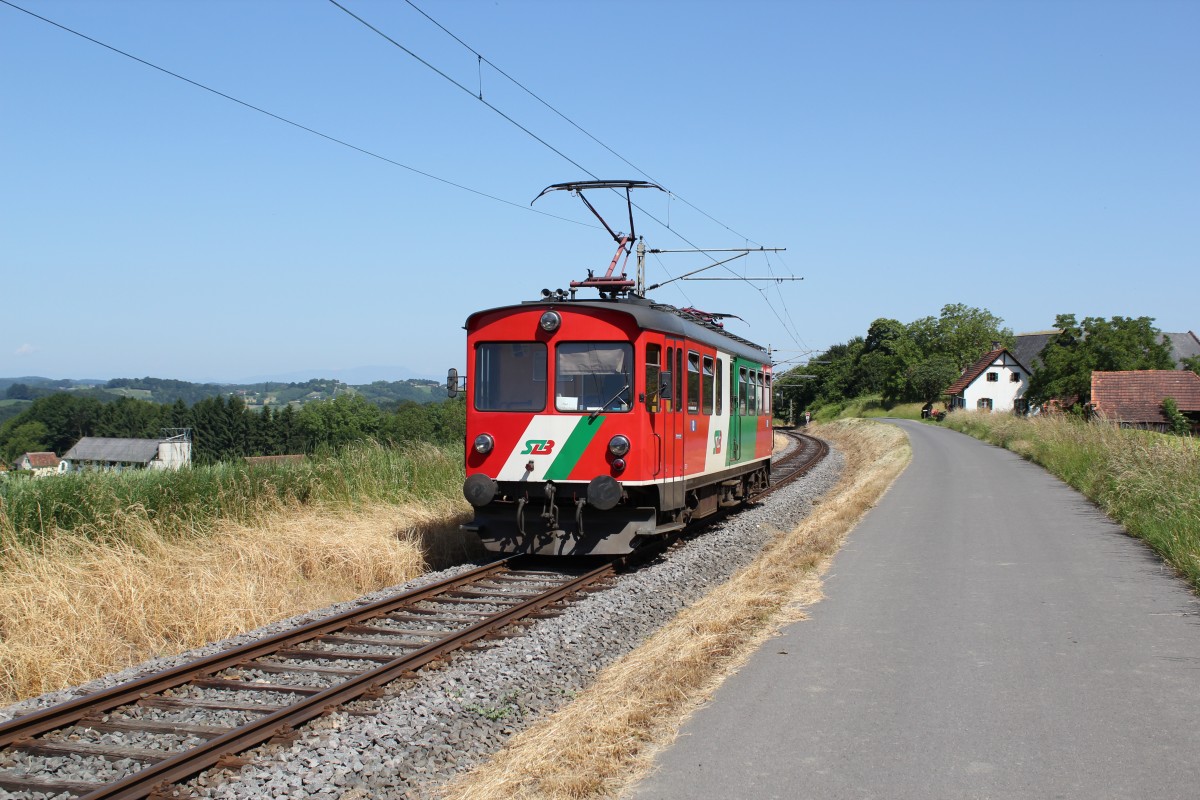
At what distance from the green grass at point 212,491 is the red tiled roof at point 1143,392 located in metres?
43.2

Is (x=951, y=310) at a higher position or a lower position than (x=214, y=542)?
higher

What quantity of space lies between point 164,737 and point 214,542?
18.0 ft

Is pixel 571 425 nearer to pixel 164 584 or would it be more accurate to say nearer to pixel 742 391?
pixel 164 584

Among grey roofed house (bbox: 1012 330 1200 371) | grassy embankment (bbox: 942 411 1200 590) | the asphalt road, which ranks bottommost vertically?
the asphalt road

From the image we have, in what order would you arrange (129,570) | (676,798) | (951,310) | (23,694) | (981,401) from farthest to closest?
(951,310), (981,401), (129,570), (23,694), (676,798)

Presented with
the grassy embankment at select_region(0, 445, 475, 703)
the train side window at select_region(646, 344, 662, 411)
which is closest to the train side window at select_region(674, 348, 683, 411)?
the train side window at select_region(646, 344, 662, 411)

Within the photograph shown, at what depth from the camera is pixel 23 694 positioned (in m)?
7.06

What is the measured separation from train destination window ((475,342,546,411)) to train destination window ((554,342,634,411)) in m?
0.24

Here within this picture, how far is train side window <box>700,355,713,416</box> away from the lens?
13.9 m

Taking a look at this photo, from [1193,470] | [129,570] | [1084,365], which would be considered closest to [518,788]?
[129,570]

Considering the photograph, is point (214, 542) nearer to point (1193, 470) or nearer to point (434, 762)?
point (434, 762)

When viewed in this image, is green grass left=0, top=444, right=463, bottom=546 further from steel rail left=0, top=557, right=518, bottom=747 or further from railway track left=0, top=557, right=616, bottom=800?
railway track left=0, top=557, right=616, bottom=800

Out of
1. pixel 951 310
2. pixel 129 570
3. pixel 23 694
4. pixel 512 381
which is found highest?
pixel 951 310

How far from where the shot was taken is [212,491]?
12367 mm
